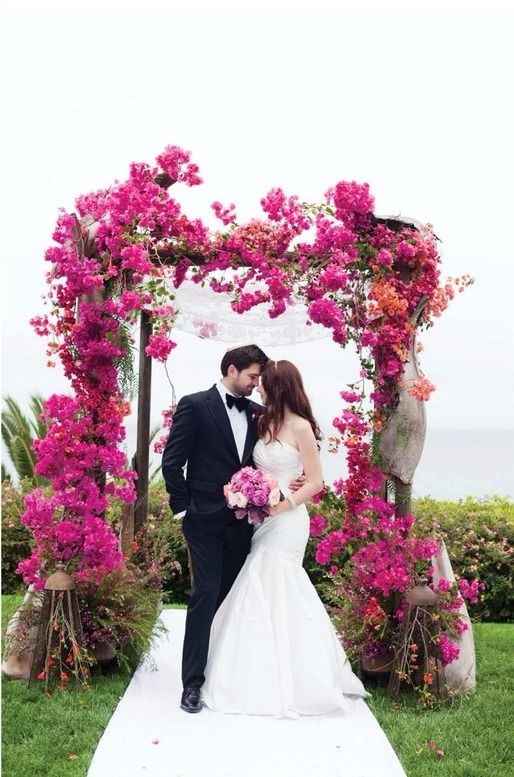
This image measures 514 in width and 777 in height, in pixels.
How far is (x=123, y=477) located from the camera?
6555 mm

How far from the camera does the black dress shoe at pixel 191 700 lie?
5.62 meters

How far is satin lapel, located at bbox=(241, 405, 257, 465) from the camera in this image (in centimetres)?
584

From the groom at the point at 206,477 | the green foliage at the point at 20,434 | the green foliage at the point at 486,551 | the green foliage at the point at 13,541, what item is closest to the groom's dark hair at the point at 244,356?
the groom at the point at 206,477

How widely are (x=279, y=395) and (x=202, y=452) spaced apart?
587 millimetres

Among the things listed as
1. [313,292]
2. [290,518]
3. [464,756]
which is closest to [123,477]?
[290,518]

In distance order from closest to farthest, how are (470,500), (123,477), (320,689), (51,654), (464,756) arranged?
(464,756) < (320,689) < (51,654) < (123,477) < (470,500)

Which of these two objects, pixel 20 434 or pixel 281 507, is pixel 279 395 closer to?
pixel 281 507

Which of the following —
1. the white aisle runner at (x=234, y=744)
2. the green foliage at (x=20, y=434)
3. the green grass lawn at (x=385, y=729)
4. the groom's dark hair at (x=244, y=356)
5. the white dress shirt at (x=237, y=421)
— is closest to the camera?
the white aisle runner at (x=234, y=744)

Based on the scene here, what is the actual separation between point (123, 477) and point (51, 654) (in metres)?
1.26

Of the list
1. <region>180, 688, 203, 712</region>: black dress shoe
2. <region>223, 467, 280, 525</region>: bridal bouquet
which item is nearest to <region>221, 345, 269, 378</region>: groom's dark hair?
<region>223, 467, 280, 525</region>: bridal bouquet

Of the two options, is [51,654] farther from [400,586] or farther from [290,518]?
[400,586]

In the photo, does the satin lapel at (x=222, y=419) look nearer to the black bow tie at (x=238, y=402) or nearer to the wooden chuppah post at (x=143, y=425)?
the black bow tie at (x=238, y=402)

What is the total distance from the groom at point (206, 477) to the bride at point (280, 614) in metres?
0.11

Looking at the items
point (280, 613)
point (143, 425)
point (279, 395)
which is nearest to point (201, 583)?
point (280, 613)
